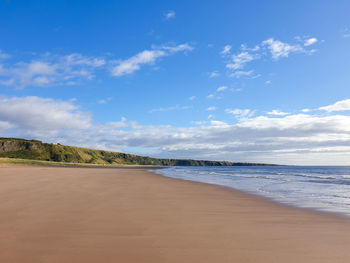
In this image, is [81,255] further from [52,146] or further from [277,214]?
[52,146]

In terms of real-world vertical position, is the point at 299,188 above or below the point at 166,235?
below

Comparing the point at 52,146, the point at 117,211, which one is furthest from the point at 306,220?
the point at 52,146

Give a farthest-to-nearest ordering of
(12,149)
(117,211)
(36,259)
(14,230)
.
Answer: (12,149), (117,211), (14,230), (36,259)

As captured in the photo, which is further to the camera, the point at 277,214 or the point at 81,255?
the point at 277,214

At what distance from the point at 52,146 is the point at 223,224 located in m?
175

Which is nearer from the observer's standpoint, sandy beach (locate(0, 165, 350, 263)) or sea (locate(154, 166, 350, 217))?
sandy beach (locate(0, 165, 350, 263))

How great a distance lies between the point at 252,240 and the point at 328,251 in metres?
1.49

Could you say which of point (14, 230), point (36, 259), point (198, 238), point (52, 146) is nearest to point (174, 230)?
point (198, 238)

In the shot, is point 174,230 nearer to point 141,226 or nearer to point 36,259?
point 141,226

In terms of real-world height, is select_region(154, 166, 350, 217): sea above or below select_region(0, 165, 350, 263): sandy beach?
below

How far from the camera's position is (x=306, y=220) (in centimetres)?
787

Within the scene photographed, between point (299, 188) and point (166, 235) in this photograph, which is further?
point (299, 188)

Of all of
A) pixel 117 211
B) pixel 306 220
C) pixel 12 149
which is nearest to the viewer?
pixel 306 220

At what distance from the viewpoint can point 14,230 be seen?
608cm
